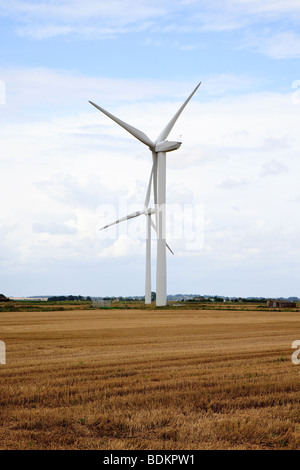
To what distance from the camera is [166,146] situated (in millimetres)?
83188

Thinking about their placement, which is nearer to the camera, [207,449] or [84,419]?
[207,449]

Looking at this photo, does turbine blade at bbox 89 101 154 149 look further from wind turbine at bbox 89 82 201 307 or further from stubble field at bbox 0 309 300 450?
stubble field at bbox 0 309 300 450

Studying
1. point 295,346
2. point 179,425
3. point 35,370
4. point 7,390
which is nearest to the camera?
point 179,425

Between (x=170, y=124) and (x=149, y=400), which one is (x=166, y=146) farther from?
(x=149, y=400)

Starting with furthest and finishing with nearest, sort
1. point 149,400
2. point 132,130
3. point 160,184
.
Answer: point 160,184
point 132,130
point 149,400

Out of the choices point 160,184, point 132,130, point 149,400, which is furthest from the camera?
point 160,184

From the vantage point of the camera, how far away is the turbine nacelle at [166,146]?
83.1 m

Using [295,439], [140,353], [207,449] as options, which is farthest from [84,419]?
[140,353]

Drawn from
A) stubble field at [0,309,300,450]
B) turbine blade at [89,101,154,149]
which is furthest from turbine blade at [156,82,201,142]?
stubble field at [0,309,300,450]

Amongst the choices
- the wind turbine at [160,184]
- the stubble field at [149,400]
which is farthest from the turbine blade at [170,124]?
the stubble field at [149,400]

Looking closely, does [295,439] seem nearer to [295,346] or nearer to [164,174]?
[295,346]

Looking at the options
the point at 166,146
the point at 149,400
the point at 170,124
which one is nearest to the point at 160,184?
the point at 166,146

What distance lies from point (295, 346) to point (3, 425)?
19.3 metres

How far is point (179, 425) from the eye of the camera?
36.5 feet
